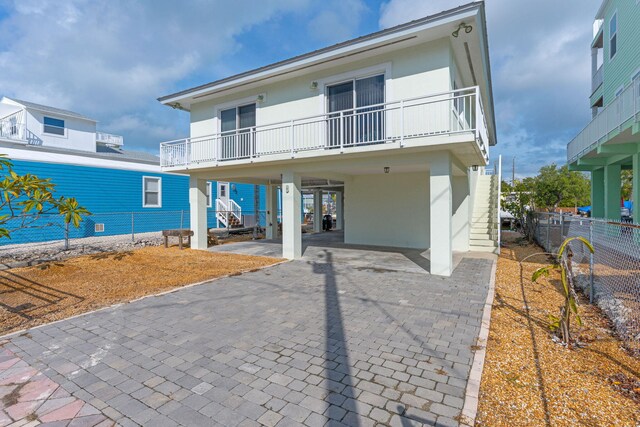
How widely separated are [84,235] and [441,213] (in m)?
15.4

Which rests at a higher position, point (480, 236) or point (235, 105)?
→ point (235, 105)

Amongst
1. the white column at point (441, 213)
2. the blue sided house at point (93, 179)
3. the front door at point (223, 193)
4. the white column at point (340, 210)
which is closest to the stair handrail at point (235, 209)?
the blue sided house at point (93, 179)

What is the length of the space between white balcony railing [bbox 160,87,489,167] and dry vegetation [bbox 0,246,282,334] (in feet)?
11.6

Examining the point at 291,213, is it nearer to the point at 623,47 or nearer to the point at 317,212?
the point at 317,212

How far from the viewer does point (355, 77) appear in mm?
9102

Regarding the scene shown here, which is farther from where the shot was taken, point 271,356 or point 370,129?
point 370,129

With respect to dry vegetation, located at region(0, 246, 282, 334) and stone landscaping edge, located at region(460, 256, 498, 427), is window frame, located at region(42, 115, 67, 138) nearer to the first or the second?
dry vegetation, located at region(0, 246, 282, 334)

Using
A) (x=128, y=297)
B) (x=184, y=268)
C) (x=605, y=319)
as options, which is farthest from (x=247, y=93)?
(x=605, y=319)

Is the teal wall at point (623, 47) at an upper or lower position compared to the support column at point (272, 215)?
upper

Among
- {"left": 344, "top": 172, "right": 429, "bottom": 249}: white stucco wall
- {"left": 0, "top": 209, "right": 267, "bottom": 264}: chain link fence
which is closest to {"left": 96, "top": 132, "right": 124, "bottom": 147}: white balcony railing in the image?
{"left": 0, "top": 209, "right": 267, "bottom": 264}: chain link fence

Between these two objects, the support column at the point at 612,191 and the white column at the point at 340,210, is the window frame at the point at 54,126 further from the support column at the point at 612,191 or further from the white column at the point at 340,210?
the support column at the point at 612,191

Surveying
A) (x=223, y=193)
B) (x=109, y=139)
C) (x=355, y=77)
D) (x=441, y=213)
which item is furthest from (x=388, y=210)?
(x=109, y=139)

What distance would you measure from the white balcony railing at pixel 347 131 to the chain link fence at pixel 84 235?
391cm

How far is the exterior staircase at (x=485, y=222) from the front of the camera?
38.5ft
